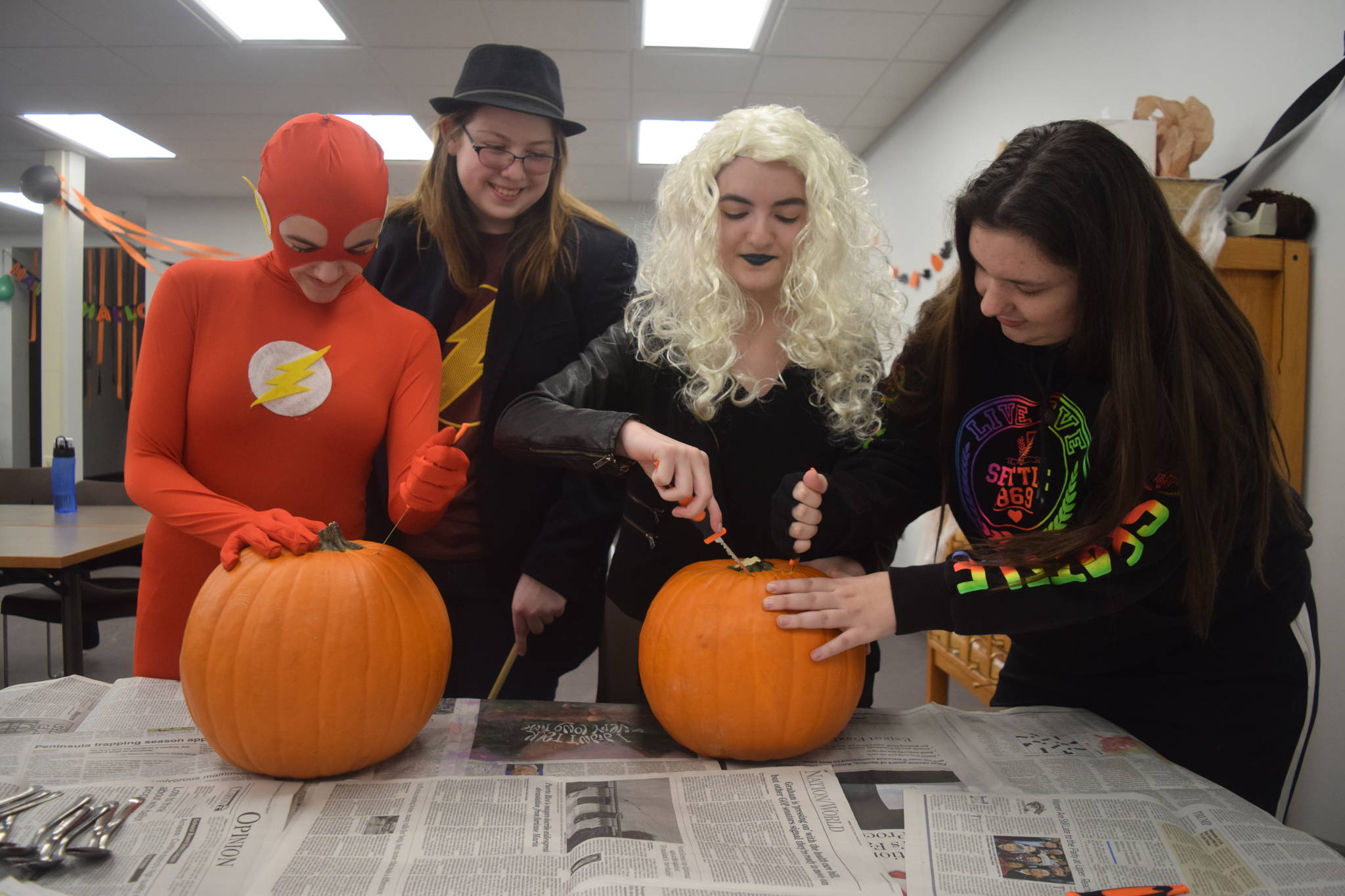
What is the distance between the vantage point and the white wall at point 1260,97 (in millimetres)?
1925

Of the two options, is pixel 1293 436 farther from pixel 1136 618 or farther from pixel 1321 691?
pixel 1136 618

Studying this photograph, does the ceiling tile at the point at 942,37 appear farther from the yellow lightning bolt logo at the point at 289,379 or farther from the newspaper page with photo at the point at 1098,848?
the newspaper page with photo at the point at 1098,848

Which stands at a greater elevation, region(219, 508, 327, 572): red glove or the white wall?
the white wall

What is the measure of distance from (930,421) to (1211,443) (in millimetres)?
357

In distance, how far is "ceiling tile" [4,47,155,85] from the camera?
4.17 metres

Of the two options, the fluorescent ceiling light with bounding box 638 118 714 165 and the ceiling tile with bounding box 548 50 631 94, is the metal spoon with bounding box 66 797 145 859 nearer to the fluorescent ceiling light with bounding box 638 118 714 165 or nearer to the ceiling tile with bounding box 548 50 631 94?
the ceiling tile with bounding box 548 50 631 94

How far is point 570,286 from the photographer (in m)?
1.39

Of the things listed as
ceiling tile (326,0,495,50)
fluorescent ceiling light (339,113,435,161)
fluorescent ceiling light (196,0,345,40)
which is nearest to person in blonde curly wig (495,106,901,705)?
ceiling tile (326,0,495,50)

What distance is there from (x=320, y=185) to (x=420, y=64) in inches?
146

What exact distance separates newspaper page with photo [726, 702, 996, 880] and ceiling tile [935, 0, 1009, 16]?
11.0ft

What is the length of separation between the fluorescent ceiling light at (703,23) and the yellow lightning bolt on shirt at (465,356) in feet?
9.26

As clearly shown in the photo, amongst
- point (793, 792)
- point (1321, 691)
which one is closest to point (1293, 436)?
point (1321, 691)

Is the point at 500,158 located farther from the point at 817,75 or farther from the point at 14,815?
the point at 817,75

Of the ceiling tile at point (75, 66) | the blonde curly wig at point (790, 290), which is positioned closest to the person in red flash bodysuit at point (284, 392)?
the blonde curly wig at point (790, 290)
